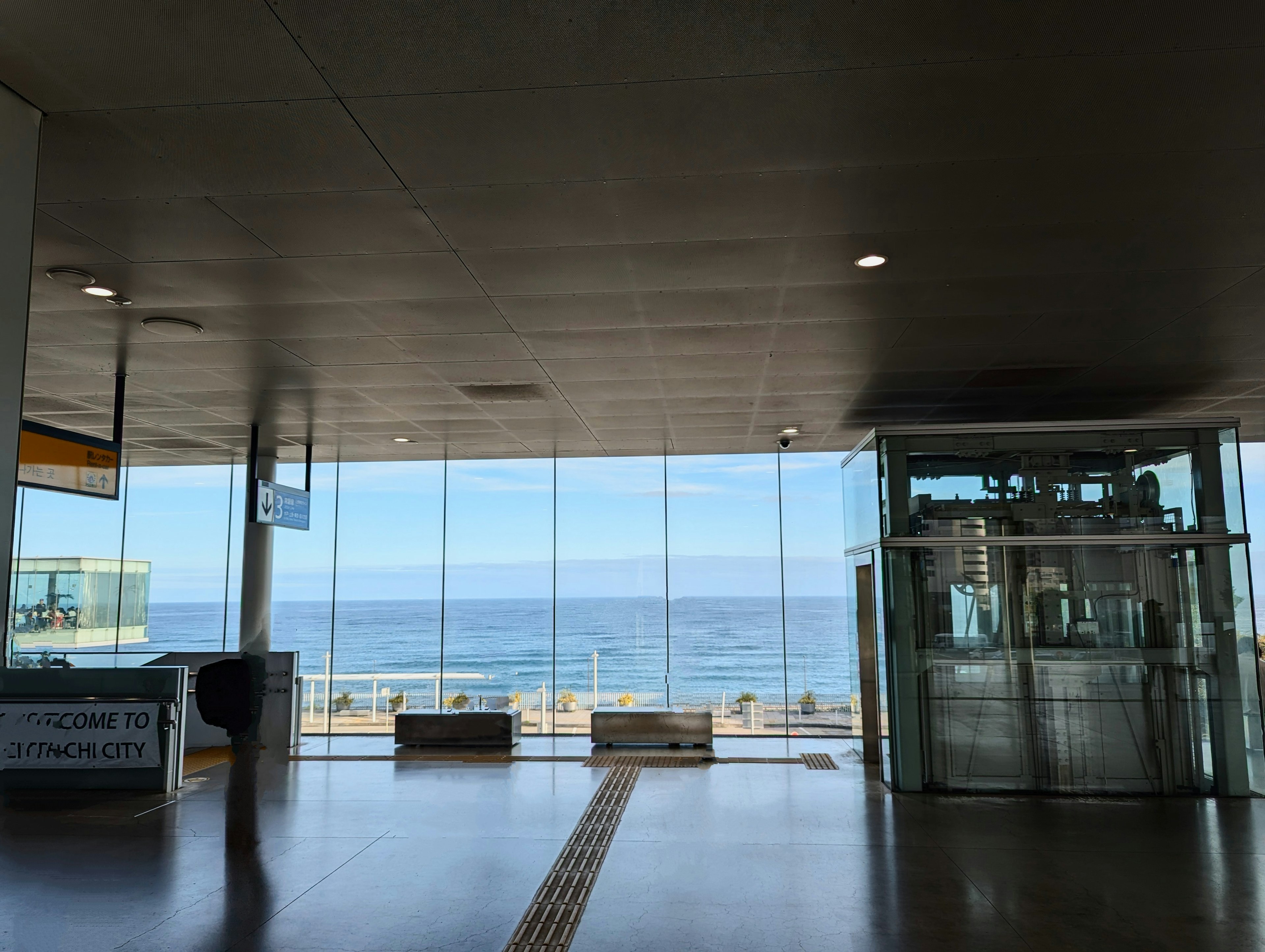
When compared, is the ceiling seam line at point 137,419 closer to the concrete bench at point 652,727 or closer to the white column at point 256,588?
the white column at point 256,588

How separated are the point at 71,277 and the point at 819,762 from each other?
7636mm

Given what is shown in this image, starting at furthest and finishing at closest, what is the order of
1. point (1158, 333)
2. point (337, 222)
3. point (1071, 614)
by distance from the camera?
point (1071, 614) < point (1158, 333) < point (337, 222)

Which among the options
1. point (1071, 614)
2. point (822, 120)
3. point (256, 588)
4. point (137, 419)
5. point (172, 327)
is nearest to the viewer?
point (822, 120)

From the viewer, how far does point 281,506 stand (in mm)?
10328

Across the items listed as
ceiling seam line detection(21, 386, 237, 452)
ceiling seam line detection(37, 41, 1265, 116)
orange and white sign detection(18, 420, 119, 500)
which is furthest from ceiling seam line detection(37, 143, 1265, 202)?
ceiling seam line detection(21, 386, 237, 452)

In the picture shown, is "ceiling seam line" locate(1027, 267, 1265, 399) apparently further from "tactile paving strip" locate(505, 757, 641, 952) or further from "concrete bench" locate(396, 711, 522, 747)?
"concrete bench" locate(396, 711, 522, 747)

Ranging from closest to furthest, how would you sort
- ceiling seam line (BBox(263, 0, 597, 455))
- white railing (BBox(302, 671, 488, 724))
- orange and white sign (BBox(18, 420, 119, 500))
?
1. ceiling seam line (BBox(263, 0, 597, 455))
2. orange and white sign (BBox(18, 420, 119, 500))
3. white railing (BBox(302, 671, 488, 724))

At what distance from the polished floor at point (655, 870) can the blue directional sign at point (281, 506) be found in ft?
9.37

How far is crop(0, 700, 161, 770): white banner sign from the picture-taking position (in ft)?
25.7

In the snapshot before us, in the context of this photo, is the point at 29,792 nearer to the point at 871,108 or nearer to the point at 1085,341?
the point at 871,108

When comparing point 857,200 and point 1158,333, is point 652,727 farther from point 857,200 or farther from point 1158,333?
point 857,200

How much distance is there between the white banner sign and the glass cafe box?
6.46m

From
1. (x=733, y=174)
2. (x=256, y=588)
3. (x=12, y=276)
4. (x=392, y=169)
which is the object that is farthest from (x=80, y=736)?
(x=733, y=174)

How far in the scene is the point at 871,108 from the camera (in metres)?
3.57
